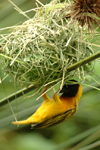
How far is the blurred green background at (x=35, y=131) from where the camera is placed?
1.92 metres

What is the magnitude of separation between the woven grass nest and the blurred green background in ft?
2.44

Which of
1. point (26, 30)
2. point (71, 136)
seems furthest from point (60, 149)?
point (26, 30)

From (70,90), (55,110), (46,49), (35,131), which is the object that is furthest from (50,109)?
(35,131)

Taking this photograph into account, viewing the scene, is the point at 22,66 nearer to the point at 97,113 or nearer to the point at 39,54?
the point at 39,54

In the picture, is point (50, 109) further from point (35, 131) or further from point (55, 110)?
point (35, 131)

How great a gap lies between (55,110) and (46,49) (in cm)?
41

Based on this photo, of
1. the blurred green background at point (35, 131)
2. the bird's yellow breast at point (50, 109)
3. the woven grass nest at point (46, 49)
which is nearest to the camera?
the woven grass nest at point (46, 49)

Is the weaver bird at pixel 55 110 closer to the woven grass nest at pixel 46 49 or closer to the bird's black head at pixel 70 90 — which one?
the bird's black head at pixel 70 90

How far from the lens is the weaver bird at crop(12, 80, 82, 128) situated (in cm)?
132

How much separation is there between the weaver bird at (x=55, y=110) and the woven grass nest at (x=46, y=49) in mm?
188

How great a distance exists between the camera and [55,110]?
1.34m

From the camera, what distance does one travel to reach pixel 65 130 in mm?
2074

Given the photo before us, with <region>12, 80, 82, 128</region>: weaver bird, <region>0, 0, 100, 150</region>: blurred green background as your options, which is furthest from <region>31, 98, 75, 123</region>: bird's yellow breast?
<region>0, 0, 100, 150</region>: blurred green background

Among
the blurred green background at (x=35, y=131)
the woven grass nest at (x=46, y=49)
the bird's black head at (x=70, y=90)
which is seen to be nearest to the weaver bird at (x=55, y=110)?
the bird's black head at (x=70, y=90)
